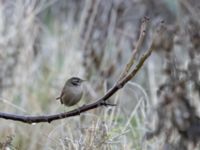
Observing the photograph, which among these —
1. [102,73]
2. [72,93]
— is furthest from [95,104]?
[102,73]

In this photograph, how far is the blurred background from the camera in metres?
3.57

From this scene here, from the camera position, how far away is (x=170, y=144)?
369cm

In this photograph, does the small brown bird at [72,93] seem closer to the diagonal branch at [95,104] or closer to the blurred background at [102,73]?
the diagonal branch at [95,104]

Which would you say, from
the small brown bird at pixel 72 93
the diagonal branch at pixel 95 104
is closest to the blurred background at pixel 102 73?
the small brown bird at pixel 72 93

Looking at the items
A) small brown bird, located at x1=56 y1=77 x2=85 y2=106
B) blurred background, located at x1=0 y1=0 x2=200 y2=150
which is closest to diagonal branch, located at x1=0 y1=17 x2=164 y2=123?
small brown bird, located at x1=56 y1=77 x2=85 y2=106

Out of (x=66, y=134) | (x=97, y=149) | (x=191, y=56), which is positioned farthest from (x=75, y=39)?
(x=97, y=149)

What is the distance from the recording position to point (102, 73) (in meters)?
4.79

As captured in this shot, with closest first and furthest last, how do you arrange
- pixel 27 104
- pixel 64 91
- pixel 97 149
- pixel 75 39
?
pixel 64 91 → pixel 97 149 → pixel 27 104 → pixel 75 39

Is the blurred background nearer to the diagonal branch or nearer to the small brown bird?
the small brown bird

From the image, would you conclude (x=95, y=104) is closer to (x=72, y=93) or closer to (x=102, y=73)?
(x=72, y=93)

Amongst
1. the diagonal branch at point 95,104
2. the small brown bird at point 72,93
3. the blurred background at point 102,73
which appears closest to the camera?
the diagonal branch at point 95,104

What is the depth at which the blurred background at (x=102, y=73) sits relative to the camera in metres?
3.57

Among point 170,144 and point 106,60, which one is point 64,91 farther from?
point 106,60

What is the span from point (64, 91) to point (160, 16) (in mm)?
3692
